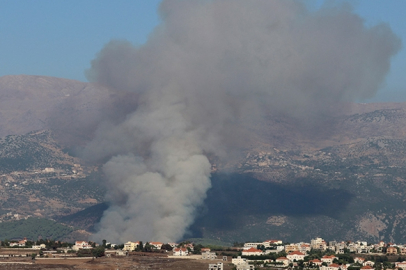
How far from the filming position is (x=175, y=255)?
138250mm

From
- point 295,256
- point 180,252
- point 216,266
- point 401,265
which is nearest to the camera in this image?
point 216,266

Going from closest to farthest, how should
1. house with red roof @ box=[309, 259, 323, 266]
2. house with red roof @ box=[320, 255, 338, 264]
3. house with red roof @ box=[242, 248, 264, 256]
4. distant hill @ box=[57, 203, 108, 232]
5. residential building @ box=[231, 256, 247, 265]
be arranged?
house with red roof @ box=[309, 259, 323, 266], residential building @ box=[231, 256, 247, 265], house with red roof @ box=[320, 255, 338, 264], house with red roof @ box=[242, 248, 264, 256], distant hill @ box=[57, 203, 108, 232]

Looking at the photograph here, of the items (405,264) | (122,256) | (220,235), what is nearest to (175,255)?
(122,256)

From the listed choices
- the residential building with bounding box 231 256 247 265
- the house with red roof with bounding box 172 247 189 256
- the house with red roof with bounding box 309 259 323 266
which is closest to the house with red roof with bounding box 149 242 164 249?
the house with red roof with bounding box 172 247 189 256

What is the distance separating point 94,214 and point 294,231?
34941mm

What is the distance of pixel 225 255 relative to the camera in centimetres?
14000

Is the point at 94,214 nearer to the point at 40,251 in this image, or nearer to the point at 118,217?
the point at 118,217

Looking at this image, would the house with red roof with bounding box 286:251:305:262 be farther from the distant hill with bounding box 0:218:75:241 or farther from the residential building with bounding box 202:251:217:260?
the distant hill with bounding box 0:218:75:241

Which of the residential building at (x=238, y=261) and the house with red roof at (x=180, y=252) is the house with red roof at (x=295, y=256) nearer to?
the residential building at (x=238, y=261)

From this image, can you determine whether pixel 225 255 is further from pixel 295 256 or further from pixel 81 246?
pixel 81 246

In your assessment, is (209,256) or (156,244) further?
(156,244)

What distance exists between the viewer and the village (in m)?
127

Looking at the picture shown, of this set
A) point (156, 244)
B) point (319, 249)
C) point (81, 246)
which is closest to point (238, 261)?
point (156, 244)

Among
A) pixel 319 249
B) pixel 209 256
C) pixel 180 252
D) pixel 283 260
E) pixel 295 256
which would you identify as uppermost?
pixel 319 249
